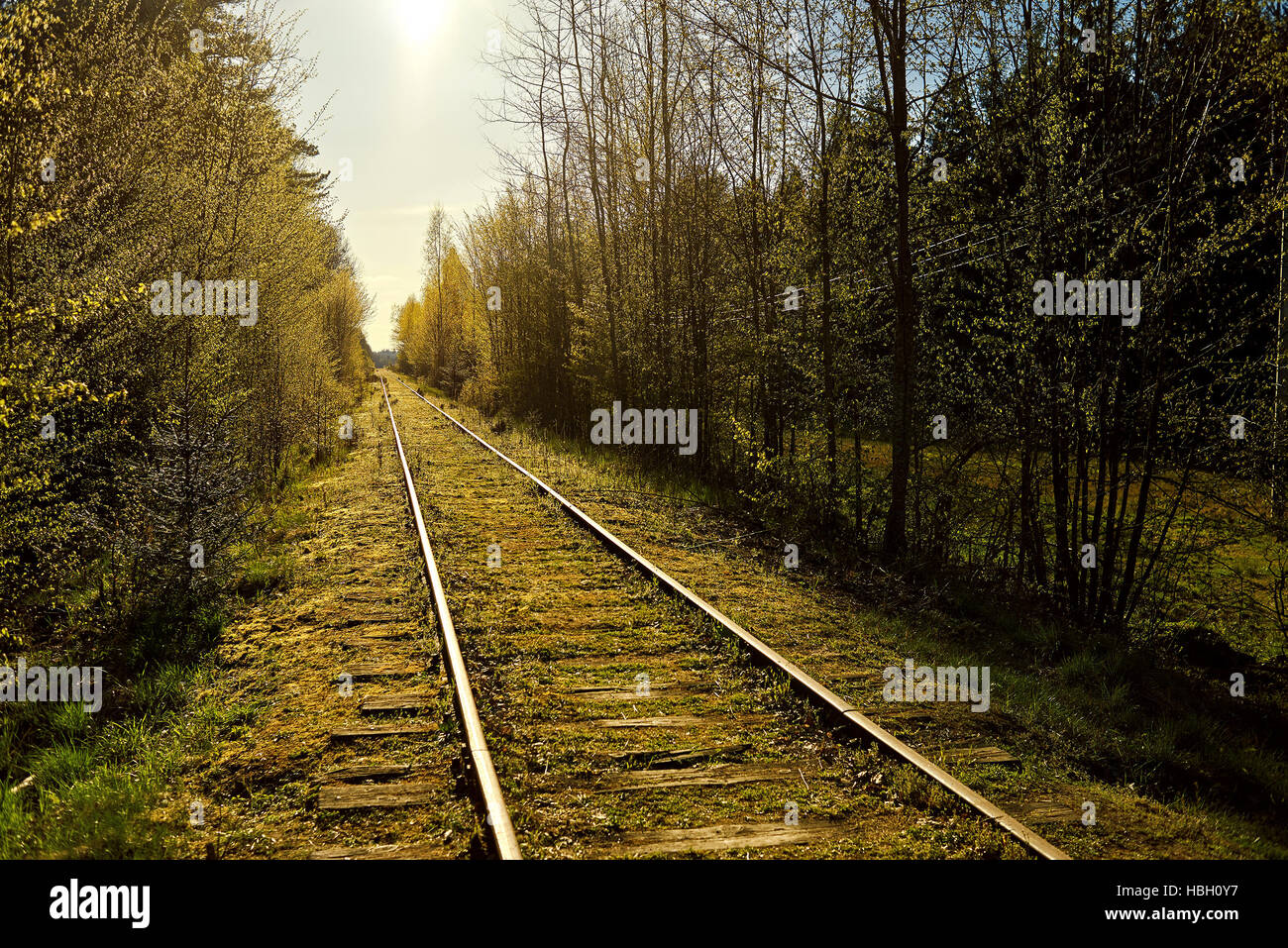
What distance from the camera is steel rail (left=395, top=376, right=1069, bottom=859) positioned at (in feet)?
12.0

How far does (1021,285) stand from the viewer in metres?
9.09

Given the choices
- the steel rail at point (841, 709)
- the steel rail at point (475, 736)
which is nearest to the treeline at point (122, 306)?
the steel rail at point (475, 736)

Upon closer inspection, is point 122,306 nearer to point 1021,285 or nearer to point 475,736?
point 475,736

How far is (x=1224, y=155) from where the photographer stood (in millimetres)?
8430

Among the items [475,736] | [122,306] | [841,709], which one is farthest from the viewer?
[122,306]

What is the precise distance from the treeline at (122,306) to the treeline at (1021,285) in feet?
23.8

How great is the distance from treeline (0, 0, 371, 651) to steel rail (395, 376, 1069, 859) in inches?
181

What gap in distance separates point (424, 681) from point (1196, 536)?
321 inches

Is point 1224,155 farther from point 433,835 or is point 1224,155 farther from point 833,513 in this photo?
point 433,835

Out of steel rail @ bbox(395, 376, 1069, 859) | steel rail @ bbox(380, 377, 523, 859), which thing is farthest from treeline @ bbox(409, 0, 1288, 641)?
Answer: steel rail @ bbox(380, 377, 523, 859)

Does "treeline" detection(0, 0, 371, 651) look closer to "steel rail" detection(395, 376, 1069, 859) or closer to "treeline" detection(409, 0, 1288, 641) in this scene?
"steel rail" detection(395, 376, 1069, 859)

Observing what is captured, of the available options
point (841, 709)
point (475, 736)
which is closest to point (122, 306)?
point (475, 736)

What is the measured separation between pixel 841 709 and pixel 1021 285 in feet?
20.9

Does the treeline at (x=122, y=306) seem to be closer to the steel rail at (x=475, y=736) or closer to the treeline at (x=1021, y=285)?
the steel rail at (x=475, y=736)
